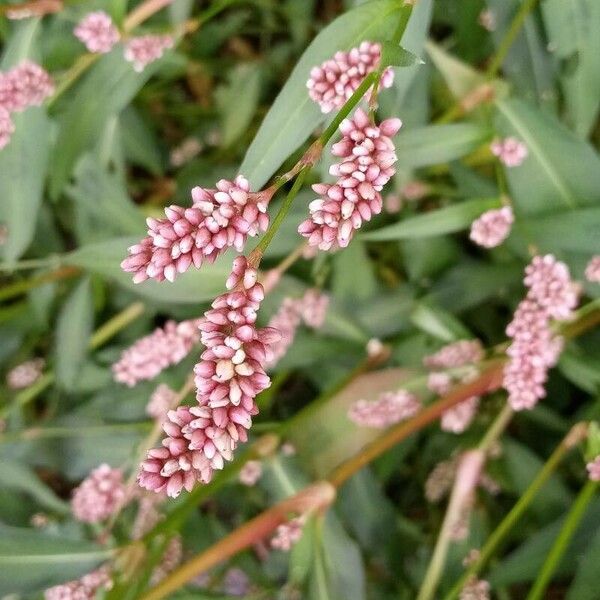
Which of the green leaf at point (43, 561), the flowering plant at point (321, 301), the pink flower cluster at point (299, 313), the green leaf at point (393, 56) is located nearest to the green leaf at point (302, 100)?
the flowering plant at point (321, 301)

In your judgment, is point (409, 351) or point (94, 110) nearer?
point (94, 110)

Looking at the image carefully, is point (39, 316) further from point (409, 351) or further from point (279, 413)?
point (409, 351)

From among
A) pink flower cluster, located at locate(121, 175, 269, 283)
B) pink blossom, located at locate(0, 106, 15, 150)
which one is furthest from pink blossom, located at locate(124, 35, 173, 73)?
pink flower cluster, located at locate(121, 175, 269, 283)

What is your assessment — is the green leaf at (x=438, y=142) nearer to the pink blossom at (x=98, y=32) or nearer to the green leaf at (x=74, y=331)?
the pink blossom at (x=98, y=32)

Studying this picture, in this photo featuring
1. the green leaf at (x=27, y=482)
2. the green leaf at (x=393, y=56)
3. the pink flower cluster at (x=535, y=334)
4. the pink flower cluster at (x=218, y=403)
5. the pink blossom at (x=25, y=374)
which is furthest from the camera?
the pink blossom at (x=25, y=374)

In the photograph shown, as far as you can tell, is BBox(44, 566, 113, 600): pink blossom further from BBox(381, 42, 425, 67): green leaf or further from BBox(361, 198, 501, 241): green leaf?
BBox(381, 42, 425, 67): green leaf

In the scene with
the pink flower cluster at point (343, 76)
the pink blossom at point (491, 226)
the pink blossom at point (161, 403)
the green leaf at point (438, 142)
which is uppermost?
the pink flower cluster at point (343, 76)

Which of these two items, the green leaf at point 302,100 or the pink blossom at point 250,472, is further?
the pink blossom at point 250,472


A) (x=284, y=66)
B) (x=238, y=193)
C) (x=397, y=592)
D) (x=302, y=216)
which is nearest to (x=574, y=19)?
(x=302, y=216)
